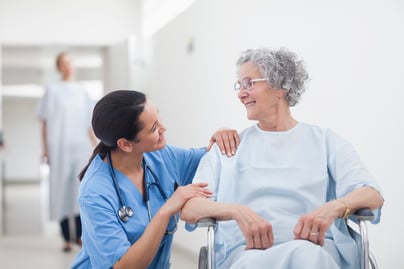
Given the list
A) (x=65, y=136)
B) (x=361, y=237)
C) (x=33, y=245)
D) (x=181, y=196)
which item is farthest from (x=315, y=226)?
(x=33, y=245)

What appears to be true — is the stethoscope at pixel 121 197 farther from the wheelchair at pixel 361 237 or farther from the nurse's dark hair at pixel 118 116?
the wheelchair at pixel 361 237

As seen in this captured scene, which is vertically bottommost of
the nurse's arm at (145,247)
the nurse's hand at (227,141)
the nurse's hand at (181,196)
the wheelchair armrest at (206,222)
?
the nurse's arm at (145,247)

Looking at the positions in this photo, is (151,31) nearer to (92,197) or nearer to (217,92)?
(217,92)

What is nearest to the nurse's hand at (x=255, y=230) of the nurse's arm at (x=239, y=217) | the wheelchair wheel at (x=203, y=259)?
the nurse's arm at (x=239, y=217)

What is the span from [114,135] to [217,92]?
193 cm

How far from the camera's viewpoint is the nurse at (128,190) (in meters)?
1.69

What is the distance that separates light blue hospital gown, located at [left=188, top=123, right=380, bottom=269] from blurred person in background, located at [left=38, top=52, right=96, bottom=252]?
116 inches

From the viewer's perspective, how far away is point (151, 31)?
545 cm

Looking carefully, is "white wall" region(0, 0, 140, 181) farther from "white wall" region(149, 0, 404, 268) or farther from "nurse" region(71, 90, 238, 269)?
"nurse" region(71, 90, 238, 269)

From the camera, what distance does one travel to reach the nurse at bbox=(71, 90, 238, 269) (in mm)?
1686

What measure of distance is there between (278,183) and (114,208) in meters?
0.50

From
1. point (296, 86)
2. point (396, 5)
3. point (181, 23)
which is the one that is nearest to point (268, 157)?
point (296, 86)

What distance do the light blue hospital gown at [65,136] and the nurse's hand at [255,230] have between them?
128 inches

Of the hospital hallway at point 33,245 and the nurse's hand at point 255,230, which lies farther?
the hospital hallway at point 33,245
